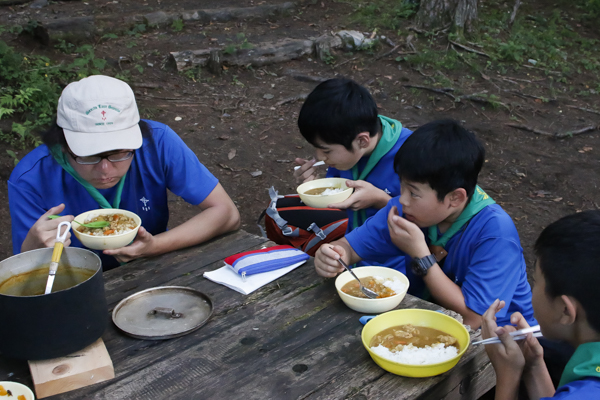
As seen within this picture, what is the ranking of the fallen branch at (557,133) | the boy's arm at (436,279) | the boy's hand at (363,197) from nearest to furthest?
the boy's arm at (436,279) → the boy's hand at (363,197) → the fallen branch at (557,133)

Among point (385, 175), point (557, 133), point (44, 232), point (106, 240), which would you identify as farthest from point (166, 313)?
point (557, 133)

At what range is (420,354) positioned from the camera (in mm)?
1686

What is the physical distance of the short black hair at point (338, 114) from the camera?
9.45 ft

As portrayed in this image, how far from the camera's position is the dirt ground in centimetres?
550

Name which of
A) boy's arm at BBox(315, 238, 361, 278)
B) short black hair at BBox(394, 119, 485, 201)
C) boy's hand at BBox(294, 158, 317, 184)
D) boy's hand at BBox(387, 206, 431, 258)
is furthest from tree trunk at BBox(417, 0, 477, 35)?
boy's arm at BBox(315, 238, 361, 278)

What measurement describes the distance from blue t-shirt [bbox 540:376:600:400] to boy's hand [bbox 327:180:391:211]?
1486mm

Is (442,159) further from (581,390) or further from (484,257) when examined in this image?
(581,390)

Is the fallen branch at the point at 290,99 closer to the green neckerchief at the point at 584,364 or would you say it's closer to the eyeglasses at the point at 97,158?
the eyeglasses at the point at 97,158

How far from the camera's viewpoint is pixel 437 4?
28.9ft

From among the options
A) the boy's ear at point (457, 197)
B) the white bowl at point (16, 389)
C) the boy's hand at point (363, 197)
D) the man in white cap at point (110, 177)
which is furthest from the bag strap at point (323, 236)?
the white bowl at point (16, 389)

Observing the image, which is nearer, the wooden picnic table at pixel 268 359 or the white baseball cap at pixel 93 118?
the wooden picnic table at pixel 268 359

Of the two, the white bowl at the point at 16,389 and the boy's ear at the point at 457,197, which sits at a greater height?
the boy's ear at the point at 457,197

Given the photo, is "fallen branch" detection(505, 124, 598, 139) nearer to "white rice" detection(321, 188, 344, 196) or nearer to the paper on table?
"white rice" detection(321, 188, 344, 196)

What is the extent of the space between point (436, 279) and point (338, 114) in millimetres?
1083
